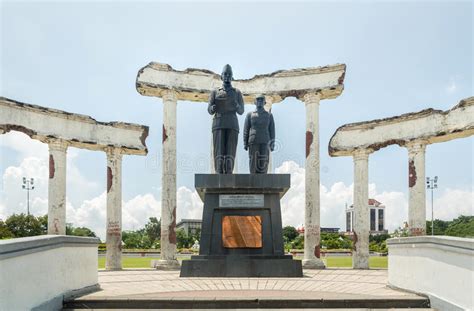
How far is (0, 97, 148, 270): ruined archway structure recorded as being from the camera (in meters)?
18.5

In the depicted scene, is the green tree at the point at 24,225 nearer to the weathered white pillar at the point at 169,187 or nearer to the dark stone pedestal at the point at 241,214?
the weathered white pillar at the point at 169,187

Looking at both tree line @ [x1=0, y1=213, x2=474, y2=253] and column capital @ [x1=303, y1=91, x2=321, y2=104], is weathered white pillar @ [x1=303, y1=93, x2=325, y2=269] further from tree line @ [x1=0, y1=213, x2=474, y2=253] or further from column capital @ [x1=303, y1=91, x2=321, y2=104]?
tree line @ [x1=0, y1=213, x2=474, y2=253]

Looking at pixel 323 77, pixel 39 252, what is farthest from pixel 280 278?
pixel 323 77

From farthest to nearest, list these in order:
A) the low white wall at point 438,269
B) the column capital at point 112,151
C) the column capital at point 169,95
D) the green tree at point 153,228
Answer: the green tree at point 153,228 < the column capital at point 112,151 < the column capital at point 169,95 < the low white wall at point 438,269

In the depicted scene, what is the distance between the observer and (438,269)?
7.83m

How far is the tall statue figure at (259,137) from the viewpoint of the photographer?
45.6 ft

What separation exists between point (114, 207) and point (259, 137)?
10380 millimetres

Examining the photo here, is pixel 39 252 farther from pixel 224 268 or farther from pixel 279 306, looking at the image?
pixel 224 268

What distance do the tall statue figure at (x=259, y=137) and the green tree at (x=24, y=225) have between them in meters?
49.3

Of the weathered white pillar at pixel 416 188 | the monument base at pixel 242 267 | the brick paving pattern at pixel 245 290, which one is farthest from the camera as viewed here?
the weathered white pillar at pixel 416 188

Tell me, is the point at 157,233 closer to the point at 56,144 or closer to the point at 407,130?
the point at 56,144

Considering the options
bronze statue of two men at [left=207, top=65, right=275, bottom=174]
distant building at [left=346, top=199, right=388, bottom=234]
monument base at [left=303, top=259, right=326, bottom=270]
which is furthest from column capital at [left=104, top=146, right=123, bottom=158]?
distant building at [left=346, top=199, right=388, bottom=234]

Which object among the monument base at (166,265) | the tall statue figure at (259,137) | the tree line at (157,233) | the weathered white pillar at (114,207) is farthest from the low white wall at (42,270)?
the tree line at (157,233)

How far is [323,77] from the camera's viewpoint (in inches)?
837
